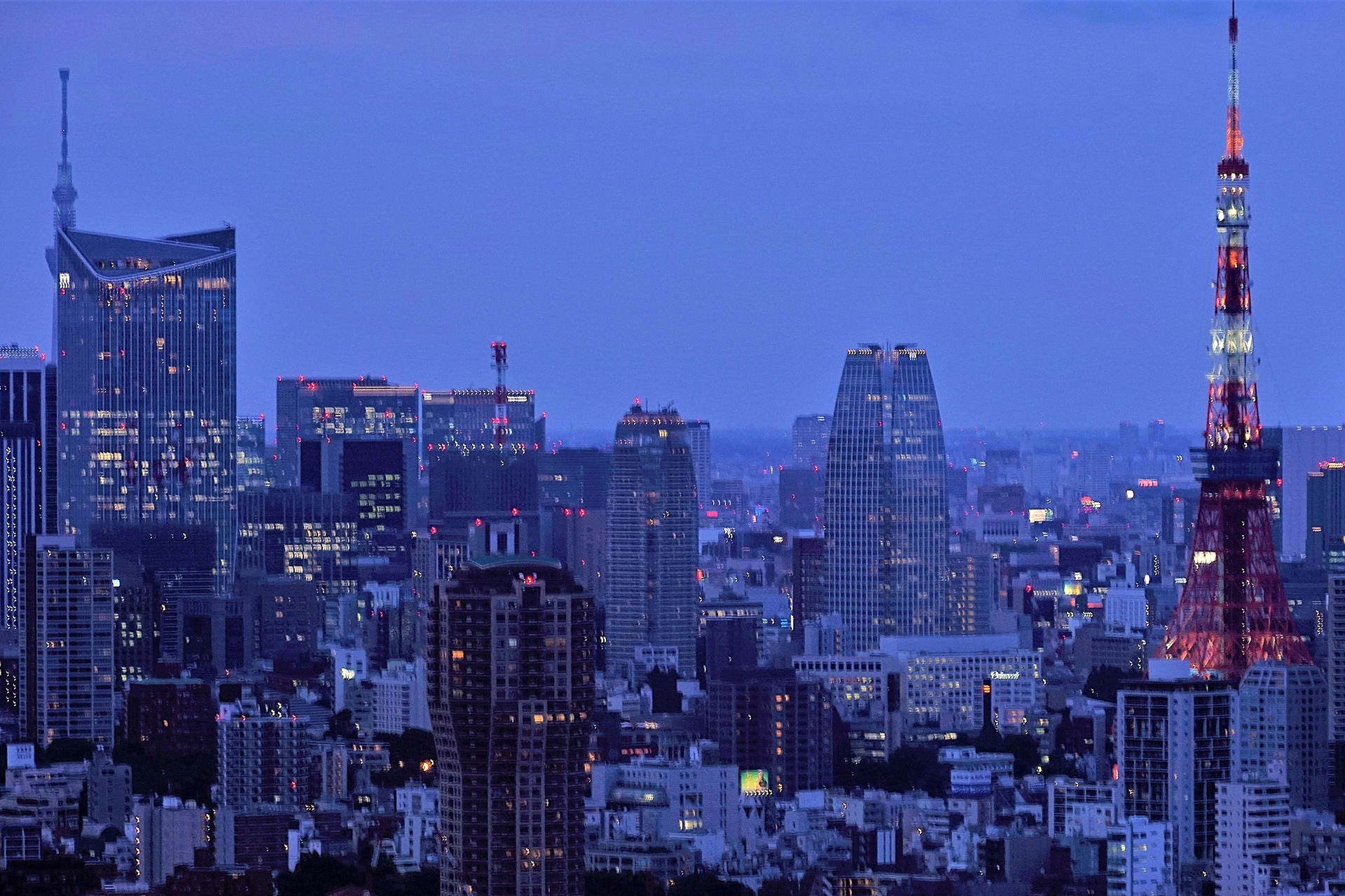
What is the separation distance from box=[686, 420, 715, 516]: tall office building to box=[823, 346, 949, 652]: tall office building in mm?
5956

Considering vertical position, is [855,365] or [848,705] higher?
[855,365]

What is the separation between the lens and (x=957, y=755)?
8162 centimetres

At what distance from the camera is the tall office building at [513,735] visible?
55125 mm

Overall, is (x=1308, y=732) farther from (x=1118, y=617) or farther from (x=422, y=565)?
(x=422, y=565)

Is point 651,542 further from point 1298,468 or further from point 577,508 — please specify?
point 1298,468

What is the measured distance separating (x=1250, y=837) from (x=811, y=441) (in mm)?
89134

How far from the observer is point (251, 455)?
14700cm

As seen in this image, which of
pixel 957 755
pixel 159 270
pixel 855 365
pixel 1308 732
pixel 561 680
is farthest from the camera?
pixel 159 270

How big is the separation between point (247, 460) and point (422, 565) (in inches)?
1166

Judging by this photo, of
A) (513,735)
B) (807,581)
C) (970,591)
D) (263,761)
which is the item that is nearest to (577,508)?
(807,581)

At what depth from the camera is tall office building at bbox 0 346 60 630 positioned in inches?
5044

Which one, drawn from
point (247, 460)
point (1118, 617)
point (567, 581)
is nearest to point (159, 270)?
point (247, 460)

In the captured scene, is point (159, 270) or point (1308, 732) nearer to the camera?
point (1308, 732)

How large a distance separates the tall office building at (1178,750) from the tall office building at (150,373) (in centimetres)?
7066
